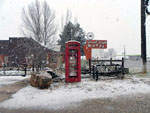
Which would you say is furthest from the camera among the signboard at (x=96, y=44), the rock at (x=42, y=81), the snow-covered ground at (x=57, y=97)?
the signboard at (x=96, y=44)

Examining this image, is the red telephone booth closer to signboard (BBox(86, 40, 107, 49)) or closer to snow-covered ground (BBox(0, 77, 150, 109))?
snow-covered ground (BBox(0, 77, 150, 109))

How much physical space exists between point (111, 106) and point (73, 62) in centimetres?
433

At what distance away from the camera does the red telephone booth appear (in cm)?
873

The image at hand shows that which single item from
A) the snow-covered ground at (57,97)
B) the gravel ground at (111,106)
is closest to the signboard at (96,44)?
the snow-covered ground at (57,97)

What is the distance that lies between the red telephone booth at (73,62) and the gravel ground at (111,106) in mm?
3401

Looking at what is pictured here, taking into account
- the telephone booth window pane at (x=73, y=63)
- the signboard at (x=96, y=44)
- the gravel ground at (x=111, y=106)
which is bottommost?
the gravel ground at (x=111, y=106)

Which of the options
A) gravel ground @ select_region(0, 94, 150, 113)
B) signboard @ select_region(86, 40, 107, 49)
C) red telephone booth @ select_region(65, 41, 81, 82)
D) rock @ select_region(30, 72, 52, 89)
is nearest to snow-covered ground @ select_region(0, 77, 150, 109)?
gravel ground @ select_region(0, 94, 150, 113)

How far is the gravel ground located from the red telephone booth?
3.40 m

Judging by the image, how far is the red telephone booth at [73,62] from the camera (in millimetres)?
8727

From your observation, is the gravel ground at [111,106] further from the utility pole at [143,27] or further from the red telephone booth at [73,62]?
the utility pole at [143,27]

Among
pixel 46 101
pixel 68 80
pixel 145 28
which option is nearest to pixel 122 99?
pixel 46 101

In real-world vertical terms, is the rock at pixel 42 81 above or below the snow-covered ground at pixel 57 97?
above

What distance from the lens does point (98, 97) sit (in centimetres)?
586

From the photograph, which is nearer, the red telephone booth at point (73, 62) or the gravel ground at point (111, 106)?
the gravel ground at point (111, 106)
